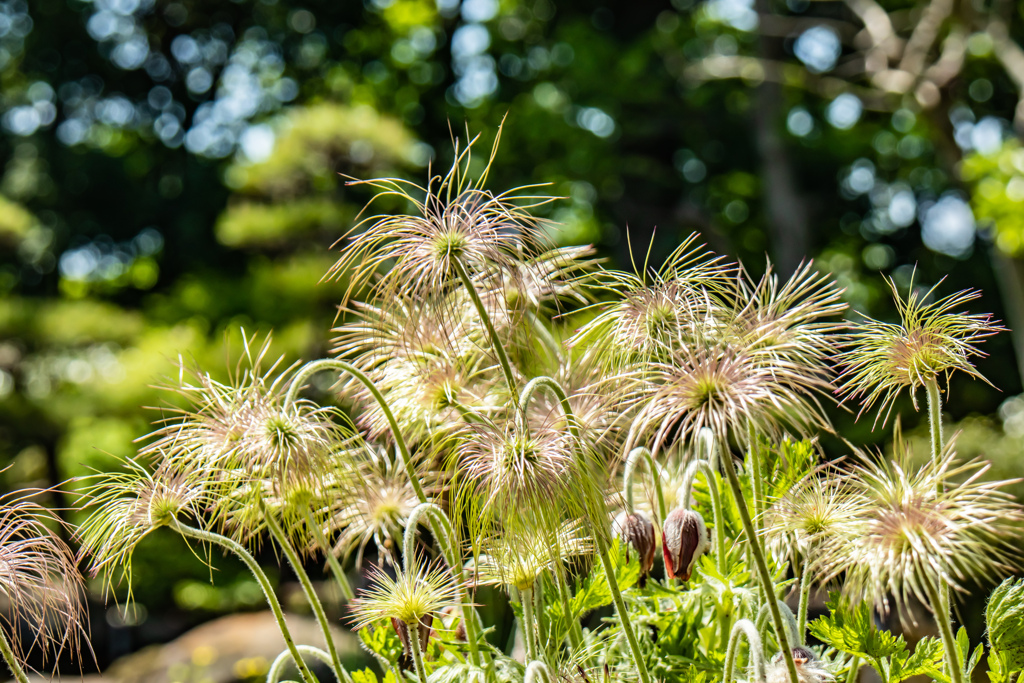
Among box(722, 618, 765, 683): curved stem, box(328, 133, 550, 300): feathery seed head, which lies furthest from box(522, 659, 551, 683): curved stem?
box(328, 133, 550, 300): feathery seed head

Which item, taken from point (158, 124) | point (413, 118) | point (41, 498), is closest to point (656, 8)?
point (413, 118)

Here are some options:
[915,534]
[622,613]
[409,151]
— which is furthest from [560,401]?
[409,151]

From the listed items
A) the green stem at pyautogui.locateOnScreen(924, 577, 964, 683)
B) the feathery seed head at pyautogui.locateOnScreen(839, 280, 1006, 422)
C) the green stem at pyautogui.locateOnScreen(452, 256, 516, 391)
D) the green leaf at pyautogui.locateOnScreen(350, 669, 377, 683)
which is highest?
the green stem at pyautogui.locateOnScreen(452, 256, 516, 391)

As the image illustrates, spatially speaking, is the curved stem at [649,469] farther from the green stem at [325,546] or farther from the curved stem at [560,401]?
the green stem at [325,546]

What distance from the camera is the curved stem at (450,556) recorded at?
33.7 inches

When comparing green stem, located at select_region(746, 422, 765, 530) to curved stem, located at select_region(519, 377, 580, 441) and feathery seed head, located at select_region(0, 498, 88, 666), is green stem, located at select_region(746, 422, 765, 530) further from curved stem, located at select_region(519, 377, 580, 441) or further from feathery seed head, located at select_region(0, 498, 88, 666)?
feathery seed head, located at select_region(0, 498, 88, 666)

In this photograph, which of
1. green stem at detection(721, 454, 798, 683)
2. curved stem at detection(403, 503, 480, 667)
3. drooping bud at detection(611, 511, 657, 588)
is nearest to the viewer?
green stem at detection(721, 454, 798, 683)

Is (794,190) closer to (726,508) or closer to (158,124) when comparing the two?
(726,508)

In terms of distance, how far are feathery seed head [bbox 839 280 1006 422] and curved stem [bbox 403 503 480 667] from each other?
0.44m

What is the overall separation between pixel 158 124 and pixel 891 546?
12.6 meters

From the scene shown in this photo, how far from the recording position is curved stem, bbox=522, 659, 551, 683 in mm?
711

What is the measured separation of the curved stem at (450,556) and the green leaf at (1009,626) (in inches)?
20.0

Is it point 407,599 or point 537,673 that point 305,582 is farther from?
point 537,673

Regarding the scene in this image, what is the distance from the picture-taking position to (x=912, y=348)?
0.88 m
